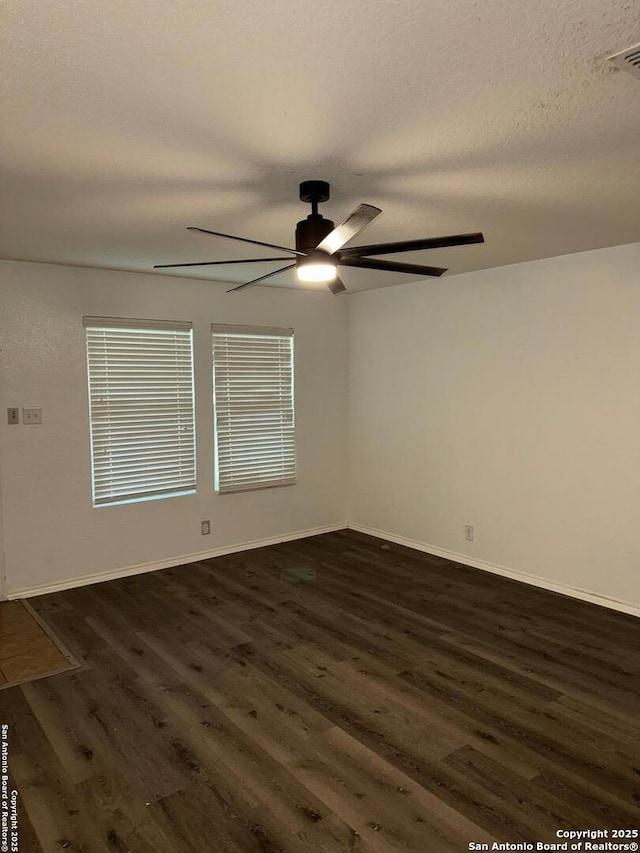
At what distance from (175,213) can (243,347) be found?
2289mm

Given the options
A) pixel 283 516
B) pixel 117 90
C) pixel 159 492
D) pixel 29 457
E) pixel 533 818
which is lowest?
pixel 533 818

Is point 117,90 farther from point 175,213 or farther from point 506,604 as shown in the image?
point 506,604

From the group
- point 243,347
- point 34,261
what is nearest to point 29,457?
point 34,261

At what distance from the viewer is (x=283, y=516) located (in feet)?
18.4

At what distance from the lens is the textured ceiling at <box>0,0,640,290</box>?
144cm

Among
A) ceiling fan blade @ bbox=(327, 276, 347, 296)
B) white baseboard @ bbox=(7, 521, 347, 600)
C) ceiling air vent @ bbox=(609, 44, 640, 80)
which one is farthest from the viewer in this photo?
white baseboard @ bbox=(7, 521, 347, 600)

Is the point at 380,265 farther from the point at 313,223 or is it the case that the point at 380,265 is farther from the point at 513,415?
the point at 513,415

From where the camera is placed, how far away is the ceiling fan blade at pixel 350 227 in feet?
6.81

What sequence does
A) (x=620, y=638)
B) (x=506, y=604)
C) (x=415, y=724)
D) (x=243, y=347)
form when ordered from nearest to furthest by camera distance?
1. (x=415, y=724)
2. (x=620, y=638)
3. (x=506, y=604)
4. (x=243, y=347)

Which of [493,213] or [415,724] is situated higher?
[493,213]

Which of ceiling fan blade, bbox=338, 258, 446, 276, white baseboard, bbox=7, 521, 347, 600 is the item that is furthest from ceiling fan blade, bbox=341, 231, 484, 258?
white baseboard, bbox=7, 521, 347, 600

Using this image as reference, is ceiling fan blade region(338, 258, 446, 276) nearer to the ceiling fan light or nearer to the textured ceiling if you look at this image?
the ceiling fan light

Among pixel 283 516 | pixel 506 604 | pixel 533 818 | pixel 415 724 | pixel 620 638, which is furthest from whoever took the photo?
pixel 283 516

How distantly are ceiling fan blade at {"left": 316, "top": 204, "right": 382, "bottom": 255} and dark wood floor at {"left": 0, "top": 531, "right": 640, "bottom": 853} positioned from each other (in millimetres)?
2094
